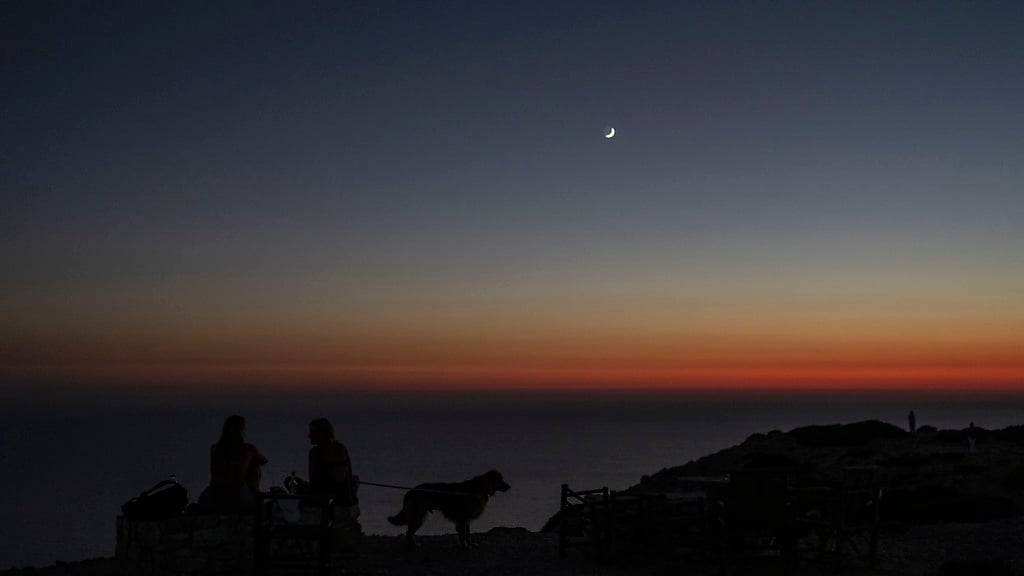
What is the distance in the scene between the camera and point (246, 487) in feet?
35.0

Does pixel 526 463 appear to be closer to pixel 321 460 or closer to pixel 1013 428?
pixel 1013 428

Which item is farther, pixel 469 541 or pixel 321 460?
pixel 469 541

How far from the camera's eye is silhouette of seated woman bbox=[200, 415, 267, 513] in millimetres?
10547

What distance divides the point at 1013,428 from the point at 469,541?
3040cm

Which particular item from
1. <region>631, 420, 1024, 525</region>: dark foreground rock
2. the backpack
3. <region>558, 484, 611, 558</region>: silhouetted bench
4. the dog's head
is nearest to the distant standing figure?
the backpack

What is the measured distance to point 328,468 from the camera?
452 inches

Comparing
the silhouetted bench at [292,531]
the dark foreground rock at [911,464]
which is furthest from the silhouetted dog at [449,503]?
the dark foreground rock at [911,464]

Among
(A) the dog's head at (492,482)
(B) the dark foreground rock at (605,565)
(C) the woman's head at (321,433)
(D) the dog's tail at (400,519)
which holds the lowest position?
(B) the dark foreground rock at (605,565)

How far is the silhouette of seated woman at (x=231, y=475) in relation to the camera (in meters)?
10.5

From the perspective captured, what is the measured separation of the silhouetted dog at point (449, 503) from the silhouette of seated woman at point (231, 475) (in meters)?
2.21

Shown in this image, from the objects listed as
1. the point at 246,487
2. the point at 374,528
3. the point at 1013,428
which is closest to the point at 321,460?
the point at 246,487

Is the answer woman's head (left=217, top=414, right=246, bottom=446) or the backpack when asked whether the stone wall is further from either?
woman's head (left=217, top=414, right=246, bottom=446)

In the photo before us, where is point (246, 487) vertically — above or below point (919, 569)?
above

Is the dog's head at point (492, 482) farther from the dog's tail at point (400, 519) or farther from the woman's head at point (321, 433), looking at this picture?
the woman's head at point (321, 433)
